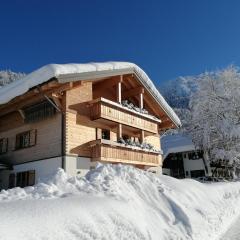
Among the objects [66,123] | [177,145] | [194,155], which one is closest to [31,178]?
[66,123]

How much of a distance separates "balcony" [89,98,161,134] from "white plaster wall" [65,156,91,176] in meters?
2.40

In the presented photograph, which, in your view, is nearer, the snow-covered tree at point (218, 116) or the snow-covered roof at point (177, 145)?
the snow-covered tree at point (218, 116)

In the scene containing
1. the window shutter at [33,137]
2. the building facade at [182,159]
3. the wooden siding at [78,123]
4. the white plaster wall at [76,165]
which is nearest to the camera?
the white plaster wall at [76,165]

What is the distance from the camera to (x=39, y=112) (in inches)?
708

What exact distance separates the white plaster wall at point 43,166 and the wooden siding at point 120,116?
3272 mm

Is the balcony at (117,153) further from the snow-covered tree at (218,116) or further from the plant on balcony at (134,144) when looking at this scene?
the snow-covered tree at (218,116)

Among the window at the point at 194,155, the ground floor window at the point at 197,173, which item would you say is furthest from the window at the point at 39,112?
the ground floor window at the point at 197,173

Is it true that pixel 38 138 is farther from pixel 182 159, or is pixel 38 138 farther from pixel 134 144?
pixel 182 159

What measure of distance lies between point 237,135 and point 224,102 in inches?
181

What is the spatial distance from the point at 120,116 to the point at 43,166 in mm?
5357

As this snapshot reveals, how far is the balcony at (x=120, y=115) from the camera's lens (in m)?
18.2

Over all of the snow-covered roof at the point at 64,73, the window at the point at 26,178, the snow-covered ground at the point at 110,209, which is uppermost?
the snow-covered roof at the point at 64,73

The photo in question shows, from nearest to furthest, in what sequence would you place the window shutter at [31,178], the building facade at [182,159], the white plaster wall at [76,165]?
1. the white plaster wall at [76,165]
2. the window shutter at [31,178]
3. the building facade at [182,159]

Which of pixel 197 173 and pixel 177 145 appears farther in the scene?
pixel 177 145
